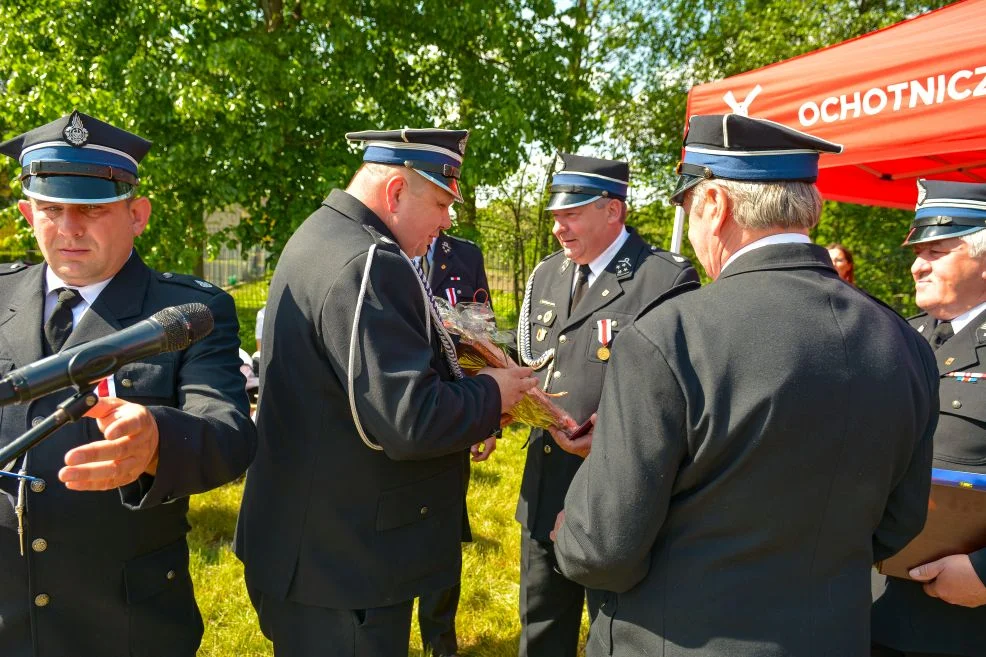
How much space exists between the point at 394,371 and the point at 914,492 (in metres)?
1.36

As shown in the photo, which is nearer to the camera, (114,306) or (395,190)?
(114,306)

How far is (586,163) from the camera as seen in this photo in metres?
3.73

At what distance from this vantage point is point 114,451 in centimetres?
143

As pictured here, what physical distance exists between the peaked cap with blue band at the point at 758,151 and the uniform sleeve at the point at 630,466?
17.4 inches

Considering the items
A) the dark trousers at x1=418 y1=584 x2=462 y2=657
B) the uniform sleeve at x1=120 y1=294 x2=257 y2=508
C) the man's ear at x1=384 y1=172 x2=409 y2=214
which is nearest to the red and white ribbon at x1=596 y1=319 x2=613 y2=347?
the man's ear at x1=384 y1=172 x2=409 y2=214

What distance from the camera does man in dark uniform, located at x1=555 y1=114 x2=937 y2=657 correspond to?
4.82 feet

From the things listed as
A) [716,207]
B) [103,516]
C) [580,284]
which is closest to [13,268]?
[103,516]

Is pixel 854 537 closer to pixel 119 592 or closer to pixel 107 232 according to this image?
pixel 119 592

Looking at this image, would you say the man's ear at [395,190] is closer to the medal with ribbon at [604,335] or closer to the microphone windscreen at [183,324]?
Result: the microphone windscreen at [183,324]

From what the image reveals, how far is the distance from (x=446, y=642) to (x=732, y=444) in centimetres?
269

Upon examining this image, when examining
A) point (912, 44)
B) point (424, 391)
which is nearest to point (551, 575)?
point (424, 391)

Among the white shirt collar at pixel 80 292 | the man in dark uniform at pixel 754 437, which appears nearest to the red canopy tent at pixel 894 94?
the man in dark uniform at pixel 754 437

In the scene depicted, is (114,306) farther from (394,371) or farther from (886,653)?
(886,653)

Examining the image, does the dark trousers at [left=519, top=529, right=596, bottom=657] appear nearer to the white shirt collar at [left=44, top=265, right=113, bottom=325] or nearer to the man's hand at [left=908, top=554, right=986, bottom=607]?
the man's hand at [left=908, top=554, right=986, bottom=607]
